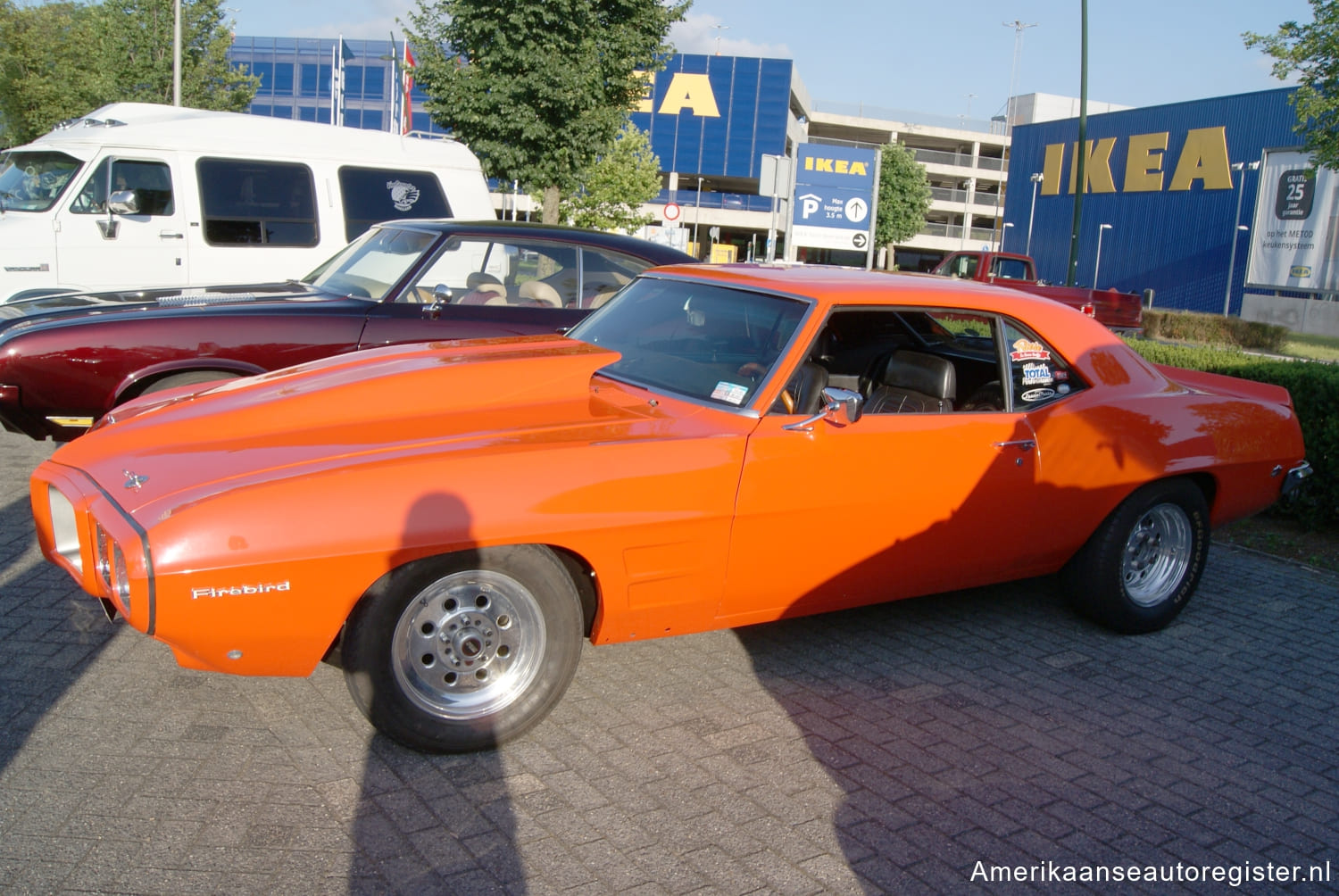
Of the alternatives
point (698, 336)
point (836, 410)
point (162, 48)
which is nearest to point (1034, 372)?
point (836, 410)

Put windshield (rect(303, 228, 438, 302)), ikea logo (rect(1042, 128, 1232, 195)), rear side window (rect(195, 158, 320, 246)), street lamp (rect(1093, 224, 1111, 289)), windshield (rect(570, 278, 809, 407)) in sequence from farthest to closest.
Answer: street lamp (rect(1093, 224, 1111, 289)) < ikea logo (rect(1042, 128, 1232, 195)) < rear side window (rect(195, 158, 320, 246)) < windshield (rect(303, 228, 438, 302)) < windshield (rect(570, 278, 809, 407))

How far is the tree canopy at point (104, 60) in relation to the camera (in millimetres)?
24719

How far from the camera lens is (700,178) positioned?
66125 millimetres

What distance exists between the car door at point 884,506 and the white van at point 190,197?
6.33m

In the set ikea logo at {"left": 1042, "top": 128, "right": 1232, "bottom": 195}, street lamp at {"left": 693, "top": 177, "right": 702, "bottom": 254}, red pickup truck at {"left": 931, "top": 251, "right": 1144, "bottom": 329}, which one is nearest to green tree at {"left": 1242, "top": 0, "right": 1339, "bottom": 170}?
red pickup truck at {"left": 931, "top": 251, "right": 1144, "bottom": 329}

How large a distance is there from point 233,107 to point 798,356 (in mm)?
28887

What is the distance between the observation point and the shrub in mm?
24703

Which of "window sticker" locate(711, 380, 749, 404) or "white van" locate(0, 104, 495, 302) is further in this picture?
"white van" locate(0, 104, 495, 302)

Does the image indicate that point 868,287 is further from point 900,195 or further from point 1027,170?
point 900,195

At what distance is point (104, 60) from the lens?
2494cm

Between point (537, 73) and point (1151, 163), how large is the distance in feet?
121

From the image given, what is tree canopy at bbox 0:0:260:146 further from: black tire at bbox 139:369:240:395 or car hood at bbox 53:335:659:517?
car hood at bbox 53:335:659:517

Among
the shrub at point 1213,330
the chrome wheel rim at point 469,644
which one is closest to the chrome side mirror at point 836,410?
the chrome wheel rim at point 469,644

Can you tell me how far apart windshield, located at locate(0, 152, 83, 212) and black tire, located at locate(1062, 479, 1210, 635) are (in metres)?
8.50
